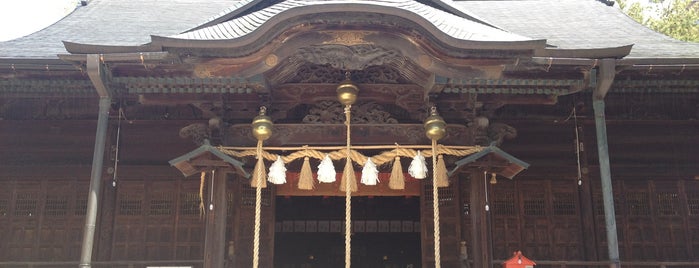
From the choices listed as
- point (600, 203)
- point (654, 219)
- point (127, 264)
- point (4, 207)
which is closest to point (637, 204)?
point (654, 219)

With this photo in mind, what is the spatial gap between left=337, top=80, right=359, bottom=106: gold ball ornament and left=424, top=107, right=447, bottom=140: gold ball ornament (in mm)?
1009

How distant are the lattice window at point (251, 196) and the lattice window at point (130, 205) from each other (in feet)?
5.28

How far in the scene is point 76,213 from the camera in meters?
8.88

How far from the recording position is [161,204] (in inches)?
352

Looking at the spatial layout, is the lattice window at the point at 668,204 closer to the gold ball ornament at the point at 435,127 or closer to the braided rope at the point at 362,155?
the braided rope at the point at 362,155

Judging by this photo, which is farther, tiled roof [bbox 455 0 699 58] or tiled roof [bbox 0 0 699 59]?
tiled roof [bbox 455 0 699 58]

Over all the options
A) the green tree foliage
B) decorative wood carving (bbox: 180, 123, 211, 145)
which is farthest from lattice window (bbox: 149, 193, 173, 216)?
the green tree foliage

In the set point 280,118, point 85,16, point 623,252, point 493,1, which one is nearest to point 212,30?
point 280,118

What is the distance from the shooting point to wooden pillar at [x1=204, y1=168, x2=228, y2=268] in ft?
24.1

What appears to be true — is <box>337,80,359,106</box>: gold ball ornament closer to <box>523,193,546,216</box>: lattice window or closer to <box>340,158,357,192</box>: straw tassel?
<box>340,158,357,192</box>: straw tassel

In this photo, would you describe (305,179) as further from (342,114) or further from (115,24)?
(115,24)

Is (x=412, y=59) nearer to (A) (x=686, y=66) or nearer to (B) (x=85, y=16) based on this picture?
(A) (x=686, y=66)

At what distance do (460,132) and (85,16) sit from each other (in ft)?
25.2

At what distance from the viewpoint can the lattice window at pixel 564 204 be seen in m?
8.98
